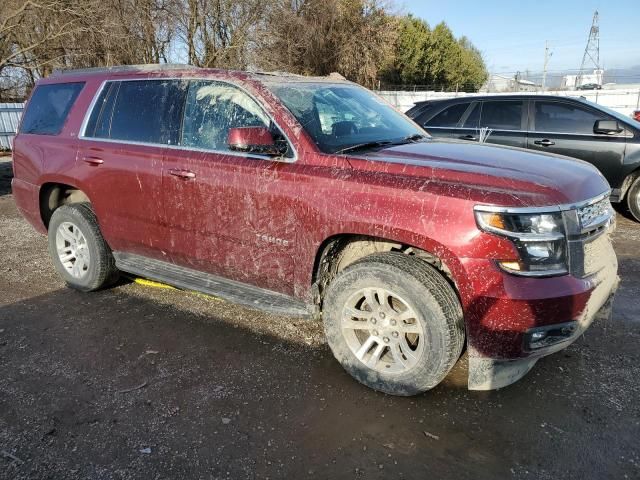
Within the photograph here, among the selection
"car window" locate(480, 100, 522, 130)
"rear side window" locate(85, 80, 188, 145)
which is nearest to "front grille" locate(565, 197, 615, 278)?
"rear side window" locate(85, 80, 188, 145)

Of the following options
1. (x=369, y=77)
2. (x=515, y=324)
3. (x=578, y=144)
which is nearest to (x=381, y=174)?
(x=515, y=324)

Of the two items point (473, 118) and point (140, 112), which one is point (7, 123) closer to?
point (473, 118)

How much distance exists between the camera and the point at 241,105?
3.50 metres

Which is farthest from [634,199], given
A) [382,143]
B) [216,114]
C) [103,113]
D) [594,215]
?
[103,113]

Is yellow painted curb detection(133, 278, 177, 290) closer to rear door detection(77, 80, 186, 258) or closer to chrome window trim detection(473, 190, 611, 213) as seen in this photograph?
rear door detection(77, 80, 186, 258)

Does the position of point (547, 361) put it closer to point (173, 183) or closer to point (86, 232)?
point (173, 183)

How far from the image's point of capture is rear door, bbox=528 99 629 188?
6.84 m

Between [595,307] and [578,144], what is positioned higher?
[578,144]

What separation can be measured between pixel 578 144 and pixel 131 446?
6.71 m

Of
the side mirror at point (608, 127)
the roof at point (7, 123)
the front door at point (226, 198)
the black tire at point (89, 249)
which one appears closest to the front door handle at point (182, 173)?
the front door at point (226, 198)

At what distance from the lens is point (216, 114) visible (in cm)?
362

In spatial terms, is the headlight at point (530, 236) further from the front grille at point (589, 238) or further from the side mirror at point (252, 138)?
the side mirror at point (252, 138)

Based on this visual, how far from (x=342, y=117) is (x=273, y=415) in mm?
2073

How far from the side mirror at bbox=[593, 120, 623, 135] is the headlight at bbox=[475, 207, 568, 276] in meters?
5.04
